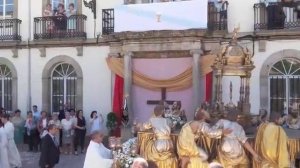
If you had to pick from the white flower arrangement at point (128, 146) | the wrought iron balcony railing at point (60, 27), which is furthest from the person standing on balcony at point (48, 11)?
the white flower arrangement at point (128, 146)

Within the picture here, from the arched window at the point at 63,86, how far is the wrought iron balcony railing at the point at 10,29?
76.7 inches

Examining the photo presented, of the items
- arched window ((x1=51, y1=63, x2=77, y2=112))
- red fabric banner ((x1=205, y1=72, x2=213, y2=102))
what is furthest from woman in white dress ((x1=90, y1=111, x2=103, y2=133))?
red fabric banner ((x1=205, y1=72, x2=213, y2=102))

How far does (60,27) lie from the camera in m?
20.6

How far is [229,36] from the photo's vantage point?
59.5ft

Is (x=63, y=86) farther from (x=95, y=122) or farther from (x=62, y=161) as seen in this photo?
(x=62, y=161)

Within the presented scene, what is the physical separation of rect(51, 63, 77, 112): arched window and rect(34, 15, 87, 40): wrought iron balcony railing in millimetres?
1203

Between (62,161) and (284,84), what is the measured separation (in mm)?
7411

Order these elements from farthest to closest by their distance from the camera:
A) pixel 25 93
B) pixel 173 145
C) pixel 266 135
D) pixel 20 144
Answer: pixel 25 93 → pixel 20 144 → pixel 173 145 → pixel 266 135

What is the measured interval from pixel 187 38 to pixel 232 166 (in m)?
8.45

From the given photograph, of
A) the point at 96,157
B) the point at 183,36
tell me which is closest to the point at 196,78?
the point at 183,36

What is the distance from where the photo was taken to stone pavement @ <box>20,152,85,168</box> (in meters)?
15.5

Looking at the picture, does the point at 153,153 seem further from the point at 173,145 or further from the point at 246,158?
the point at 246,158

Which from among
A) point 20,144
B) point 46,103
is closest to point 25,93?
point 46,103

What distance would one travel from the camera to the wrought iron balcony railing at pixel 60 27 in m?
20.3
